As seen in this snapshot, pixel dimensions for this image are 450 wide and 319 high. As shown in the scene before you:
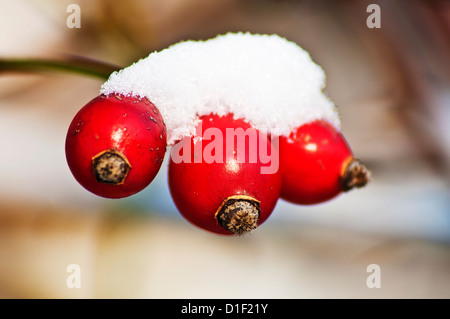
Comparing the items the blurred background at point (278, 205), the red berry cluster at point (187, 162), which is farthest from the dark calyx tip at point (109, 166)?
the blurred background at point (278, 205)

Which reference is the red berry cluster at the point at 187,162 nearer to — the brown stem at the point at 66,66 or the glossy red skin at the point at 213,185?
the glossy red skin at the point at 213,185

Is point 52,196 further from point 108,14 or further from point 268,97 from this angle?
point 268,97

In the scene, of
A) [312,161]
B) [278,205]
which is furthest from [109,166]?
[278,205]

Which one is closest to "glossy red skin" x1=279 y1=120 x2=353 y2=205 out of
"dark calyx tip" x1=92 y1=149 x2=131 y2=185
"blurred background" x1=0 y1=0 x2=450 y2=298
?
"dark calyx tip" x1=92 y1=149 x2=131 y2=185

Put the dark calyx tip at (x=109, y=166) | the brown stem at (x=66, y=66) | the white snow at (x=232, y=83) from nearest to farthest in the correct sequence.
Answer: the dark calyx tip at (x=109, y=166) < the white snow at (x=232, y=83) < the brown stem at (x=66, y=66)

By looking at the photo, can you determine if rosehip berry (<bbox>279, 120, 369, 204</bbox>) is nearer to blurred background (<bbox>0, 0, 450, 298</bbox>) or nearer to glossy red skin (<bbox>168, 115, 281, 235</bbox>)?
glossy red skin (<bbox>168, 115, 281, 235</bbox>)
